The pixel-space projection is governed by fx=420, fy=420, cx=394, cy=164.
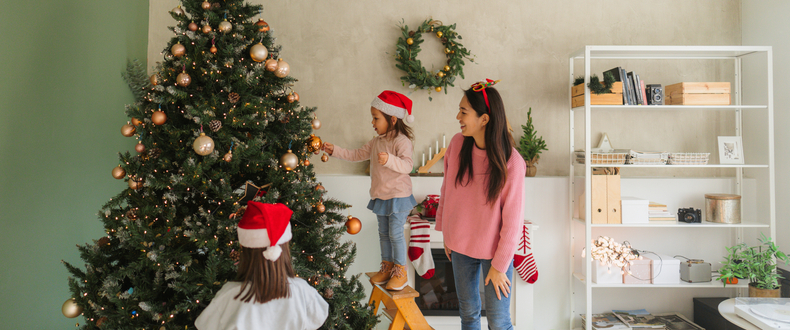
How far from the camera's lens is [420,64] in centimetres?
302

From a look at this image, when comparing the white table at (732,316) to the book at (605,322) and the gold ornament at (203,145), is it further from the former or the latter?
the gold ornament at (203,145)

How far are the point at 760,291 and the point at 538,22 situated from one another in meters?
2.19

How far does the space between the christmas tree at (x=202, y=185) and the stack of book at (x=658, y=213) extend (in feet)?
6.72

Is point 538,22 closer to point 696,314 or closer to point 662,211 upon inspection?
point 662,211

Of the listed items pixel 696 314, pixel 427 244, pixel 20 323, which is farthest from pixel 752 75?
pixel 20 323

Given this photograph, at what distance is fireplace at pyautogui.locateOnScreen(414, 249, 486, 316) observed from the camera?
2.81 meters

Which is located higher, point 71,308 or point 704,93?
point 704,93

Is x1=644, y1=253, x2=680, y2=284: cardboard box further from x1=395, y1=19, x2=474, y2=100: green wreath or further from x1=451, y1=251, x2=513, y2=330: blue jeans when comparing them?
x1=395, y1=19, x2=474, y2=100: green wreath

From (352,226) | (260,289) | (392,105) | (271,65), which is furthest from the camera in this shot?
(392,105)

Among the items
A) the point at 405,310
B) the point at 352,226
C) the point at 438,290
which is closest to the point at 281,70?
the point at 352,226

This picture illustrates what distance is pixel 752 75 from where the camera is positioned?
3004 millimetres

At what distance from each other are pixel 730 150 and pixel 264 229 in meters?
3.10

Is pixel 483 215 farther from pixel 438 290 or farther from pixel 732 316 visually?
pixel 732 316

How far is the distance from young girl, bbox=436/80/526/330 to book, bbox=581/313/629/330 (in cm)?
150
